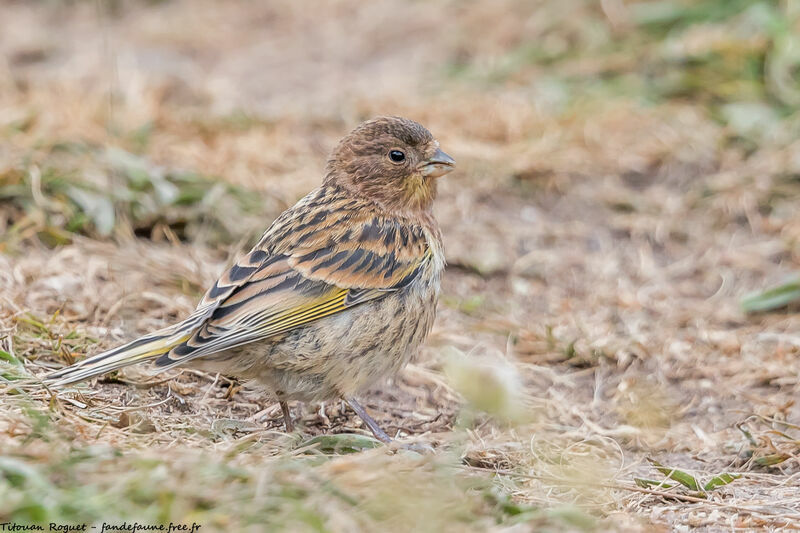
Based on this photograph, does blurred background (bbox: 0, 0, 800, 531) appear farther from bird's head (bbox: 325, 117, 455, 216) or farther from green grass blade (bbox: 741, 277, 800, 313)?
bird's head (bbox: 325, 117, 455, 216)

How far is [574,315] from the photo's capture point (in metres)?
6.66

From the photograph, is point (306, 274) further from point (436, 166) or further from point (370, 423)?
point (436, 166)

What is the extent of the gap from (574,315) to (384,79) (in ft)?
14.2

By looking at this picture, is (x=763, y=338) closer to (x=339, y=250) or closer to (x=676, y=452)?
(x=676, y=452)

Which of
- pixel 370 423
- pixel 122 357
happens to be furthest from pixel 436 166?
pixel 122 357

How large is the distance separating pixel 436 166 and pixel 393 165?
0.72 feet

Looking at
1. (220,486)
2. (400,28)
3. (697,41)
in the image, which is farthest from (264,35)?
(220,486)

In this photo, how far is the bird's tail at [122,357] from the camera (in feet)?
13.3

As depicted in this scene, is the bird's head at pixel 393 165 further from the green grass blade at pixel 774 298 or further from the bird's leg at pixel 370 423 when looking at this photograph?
the green grass blade at pixel 774 298

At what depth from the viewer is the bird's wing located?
4.40 meters

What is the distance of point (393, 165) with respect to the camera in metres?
5.36

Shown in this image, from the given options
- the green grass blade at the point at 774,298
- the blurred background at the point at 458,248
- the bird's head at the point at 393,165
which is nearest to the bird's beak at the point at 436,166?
the bird's head at the point at 393,165

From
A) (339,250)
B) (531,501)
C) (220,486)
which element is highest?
(339,250)

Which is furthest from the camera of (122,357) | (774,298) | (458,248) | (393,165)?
(458,248)
